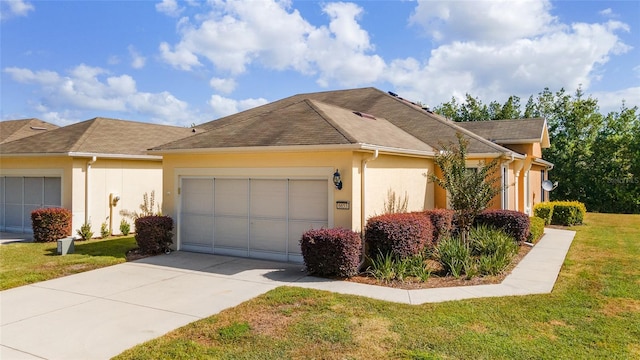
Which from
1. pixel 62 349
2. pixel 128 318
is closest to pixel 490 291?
pixel 128 318

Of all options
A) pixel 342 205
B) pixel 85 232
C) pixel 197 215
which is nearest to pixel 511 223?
pixel 342 205

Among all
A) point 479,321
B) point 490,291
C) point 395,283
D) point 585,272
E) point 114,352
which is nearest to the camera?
point 114,352

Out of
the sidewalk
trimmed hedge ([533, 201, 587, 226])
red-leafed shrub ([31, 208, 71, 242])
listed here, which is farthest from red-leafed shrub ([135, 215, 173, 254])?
trimmed hedge ([533, 201, 587, 226])

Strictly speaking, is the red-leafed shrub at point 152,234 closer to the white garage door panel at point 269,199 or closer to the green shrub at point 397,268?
the white garage door panel at point 269,199

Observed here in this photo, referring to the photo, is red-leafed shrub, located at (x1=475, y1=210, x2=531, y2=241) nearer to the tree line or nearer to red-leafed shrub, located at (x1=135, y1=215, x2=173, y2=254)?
red-leafed shrub, located at (x1=135, y1=215, x2=173, y2=254)

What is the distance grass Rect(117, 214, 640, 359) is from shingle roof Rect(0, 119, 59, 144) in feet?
68.3

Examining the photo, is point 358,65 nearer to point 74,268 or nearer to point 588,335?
point 74,268

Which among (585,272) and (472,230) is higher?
(472,230)

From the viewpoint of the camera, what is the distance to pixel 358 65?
19719 millimetres

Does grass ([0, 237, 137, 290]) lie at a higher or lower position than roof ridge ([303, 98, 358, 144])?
lower

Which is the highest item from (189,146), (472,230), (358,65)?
(358,65)

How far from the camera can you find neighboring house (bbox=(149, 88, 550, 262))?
32.0 ft

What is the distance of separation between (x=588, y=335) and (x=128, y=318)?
6998mm

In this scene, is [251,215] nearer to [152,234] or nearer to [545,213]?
[152,234]
